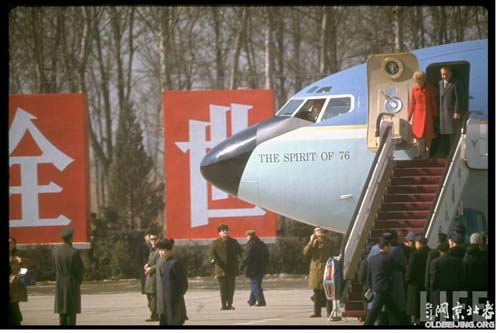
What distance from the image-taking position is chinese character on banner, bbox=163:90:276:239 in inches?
1030

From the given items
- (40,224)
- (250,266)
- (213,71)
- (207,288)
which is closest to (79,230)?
(40,224)

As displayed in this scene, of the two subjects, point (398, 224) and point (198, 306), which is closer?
point (398, 224)

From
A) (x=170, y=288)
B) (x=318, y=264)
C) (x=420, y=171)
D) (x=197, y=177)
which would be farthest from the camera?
(x=197, y=177)

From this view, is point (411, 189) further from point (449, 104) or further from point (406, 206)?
point (449, 104)

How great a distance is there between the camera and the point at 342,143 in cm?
1970

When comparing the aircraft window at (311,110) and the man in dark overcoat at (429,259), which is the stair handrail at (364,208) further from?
the aircraft window at (311,110)

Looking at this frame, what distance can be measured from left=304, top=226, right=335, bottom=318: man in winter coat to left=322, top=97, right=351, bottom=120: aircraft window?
1997 millimetres

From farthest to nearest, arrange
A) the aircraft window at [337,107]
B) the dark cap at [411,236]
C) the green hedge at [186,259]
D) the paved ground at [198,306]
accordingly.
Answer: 1. the green hedge at [186,259]
2. the aircraft window at [337,107]
3. the paved ground at [198,306]
4. the dark cap at [411,236]

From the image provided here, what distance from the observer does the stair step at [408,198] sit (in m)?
18.7

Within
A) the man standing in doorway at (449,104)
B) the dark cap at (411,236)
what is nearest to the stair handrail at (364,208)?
the dark cap at (411,236)

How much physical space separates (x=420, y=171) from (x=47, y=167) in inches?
380

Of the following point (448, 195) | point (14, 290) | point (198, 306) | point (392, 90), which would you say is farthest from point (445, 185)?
point (14, 290)

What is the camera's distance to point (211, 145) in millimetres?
26156
